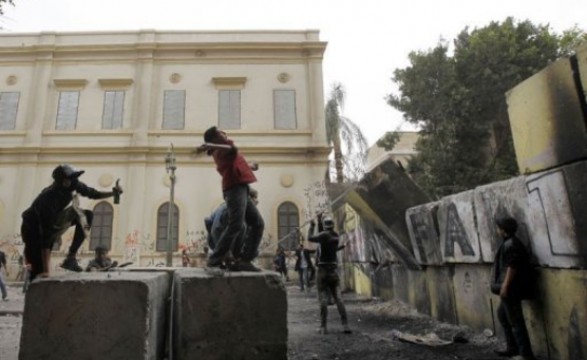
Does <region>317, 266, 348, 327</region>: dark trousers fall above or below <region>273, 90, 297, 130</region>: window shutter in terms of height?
below

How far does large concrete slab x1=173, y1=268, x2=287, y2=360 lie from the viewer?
3297 mm

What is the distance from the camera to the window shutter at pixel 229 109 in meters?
19.3

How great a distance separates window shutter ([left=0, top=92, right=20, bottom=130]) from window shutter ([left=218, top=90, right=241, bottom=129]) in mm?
9238

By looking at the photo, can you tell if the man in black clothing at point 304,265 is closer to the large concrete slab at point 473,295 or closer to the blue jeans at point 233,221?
the large concrete slab at point 473,295

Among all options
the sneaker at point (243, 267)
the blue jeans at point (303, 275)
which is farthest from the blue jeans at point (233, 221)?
the blue jeans at point (303, 275)

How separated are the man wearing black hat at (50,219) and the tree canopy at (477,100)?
13465 mm

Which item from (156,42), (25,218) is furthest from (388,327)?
(156,42)

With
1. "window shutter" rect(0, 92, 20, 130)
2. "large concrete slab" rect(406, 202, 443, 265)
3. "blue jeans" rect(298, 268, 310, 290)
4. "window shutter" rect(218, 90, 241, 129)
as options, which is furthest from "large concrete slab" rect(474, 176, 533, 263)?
"window shutter" rect(0, 92, 20, 130)

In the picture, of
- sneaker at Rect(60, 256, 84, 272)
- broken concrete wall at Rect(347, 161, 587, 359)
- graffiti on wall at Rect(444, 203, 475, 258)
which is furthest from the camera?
graffiti on wall at Rect(444, 203, 475, 258)

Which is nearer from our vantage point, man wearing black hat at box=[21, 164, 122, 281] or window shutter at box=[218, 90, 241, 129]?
man wearing black hat at box=[21, 164, 122, 281]

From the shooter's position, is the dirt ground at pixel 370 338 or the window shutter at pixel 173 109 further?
the window shutter at pixel 173 109

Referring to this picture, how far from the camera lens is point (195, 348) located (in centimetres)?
329

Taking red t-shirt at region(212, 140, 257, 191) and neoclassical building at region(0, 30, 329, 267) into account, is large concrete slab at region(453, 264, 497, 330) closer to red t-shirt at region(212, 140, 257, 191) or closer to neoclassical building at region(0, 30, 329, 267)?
red t-shirt at region(212, 140, 257, 191)

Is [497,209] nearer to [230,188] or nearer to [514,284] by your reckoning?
[514,284]
